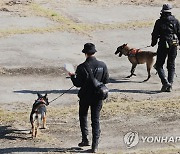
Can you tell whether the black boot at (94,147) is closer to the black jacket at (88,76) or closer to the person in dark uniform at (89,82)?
the person in dark uniform at (89,82)

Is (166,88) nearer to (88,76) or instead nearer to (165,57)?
(165,57)

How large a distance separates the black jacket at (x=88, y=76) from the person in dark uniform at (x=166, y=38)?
12.2 feet

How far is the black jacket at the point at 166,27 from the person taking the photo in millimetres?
12719

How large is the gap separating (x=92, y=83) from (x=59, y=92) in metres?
3.93

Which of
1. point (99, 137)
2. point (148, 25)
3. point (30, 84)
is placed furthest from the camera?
point (148, 25)

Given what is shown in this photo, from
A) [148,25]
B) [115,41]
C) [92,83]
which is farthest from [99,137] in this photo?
[148,25]

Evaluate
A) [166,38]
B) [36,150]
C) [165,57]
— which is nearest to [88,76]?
[36,150]

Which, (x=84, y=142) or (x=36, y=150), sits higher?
(x=84, y=142)

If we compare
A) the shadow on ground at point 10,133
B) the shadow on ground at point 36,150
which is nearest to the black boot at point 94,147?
the shadow on ground at point 36,150

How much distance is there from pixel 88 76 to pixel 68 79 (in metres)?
4.89

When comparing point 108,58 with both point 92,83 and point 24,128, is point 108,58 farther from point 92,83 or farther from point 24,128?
point 92,83

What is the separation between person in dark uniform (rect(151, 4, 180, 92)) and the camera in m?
12.7

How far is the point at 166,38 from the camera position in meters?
12.8

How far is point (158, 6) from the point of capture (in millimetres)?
22688
